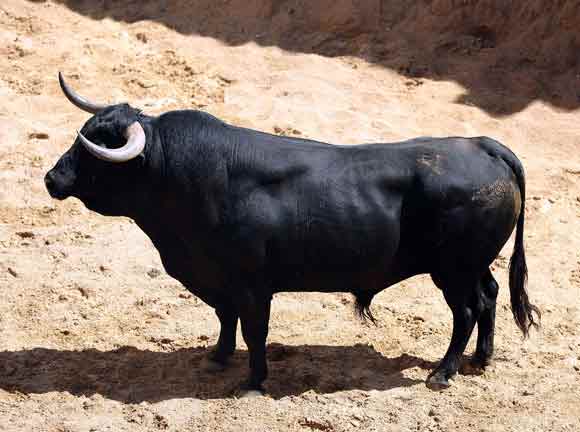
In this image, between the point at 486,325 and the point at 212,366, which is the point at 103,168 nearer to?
the point at 212,366

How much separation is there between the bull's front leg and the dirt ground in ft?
0.49

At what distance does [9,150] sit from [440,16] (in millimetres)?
5119

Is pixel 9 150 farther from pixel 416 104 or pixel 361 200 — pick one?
pixel 361 200

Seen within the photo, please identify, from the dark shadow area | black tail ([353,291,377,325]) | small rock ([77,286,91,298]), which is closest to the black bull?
black tail ([353,291,377,325])

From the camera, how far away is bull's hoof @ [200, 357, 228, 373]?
6.75 m

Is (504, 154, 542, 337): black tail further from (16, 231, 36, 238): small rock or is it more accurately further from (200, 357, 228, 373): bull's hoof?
(16, 231, 36, 238): small rock

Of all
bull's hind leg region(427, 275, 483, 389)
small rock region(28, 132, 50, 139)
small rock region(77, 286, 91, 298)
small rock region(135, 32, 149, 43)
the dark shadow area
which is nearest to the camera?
bull's hind leg region(427, 275, 483, 389)

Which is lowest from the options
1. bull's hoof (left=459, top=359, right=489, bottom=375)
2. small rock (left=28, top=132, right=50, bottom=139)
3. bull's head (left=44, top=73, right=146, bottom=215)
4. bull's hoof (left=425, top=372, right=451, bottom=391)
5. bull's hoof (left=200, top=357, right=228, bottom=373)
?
bull's hoof (left=200, top=357, right=228, bottom=373)

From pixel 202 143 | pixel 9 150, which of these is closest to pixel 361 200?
pixel 202 143

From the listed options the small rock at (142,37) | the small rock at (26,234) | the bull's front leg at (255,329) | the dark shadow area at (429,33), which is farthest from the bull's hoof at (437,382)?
the small rock at (142,37)

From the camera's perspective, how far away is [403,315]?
24.6 ft

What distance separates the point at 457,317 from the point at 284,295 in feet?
5.45

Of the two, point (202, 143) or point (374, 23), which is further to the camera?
point (374, 23)

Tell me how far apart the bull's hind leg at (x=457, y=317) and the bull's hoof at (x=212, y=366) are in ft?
4.34
